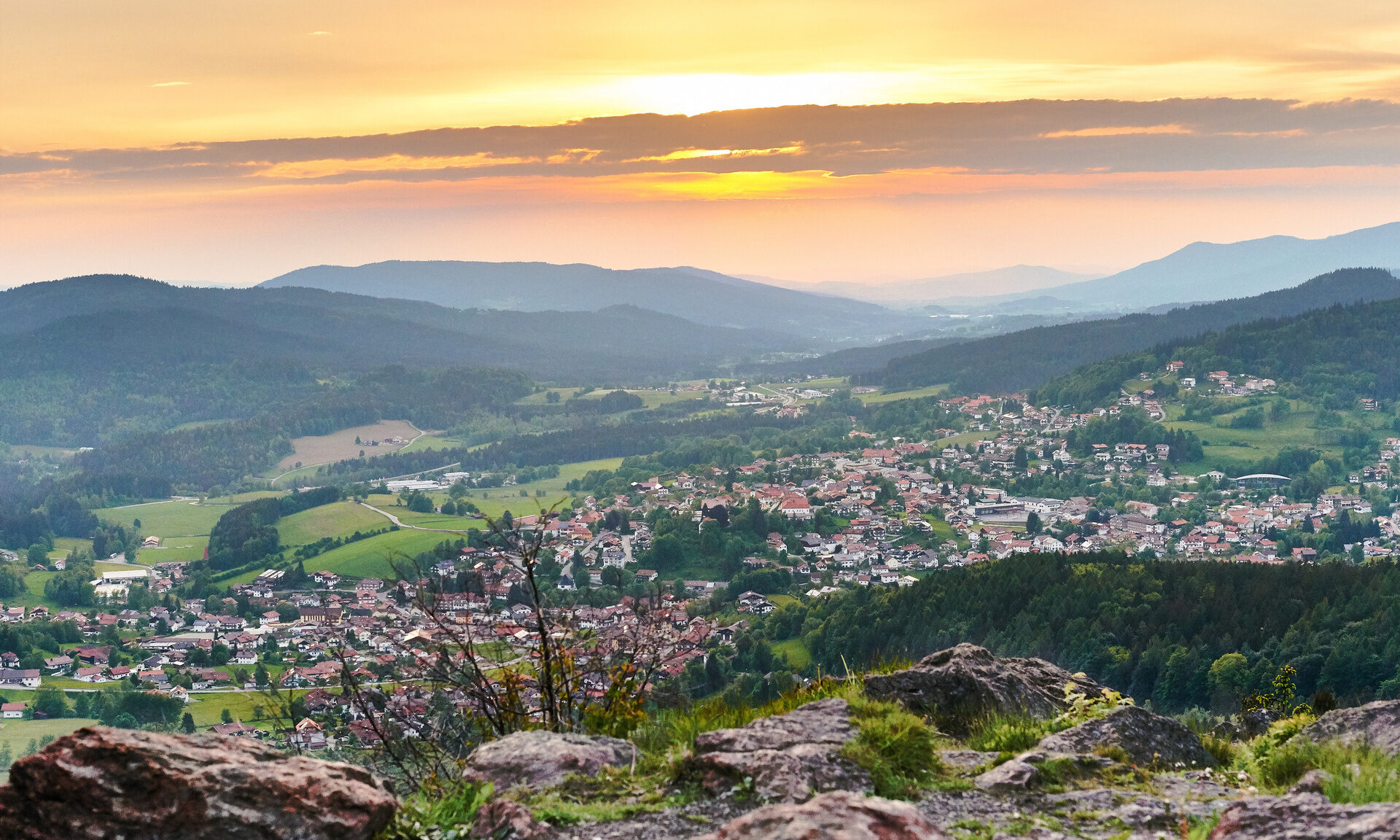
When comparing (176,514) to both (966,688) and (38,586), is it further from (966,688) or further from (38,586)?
(966,688)

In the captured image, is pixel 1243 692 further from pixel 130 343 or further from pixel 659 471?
pixel 130 343

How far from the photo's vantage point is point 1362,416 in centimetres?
8688

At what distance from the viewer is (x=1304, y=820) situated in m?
4.42

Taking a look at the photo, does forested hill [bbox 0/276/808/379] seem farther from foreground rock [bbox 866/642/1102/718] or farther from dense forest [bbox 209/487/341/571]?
foreground rock [bbox 866/642/1102/718]

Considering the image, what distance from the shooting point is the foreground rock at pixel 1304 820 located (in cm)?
418

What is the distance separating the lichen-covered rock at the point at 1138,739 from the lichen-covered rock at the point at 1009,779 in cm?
48

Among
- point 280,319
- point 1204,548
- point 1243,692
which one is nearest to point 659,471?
point 1204,548

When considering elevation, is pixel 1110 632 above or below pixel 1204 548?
above

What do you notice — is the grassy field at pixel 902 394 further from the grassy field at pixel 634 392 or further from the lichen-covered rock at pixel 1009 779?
the lichen-covered rock at pixel 1009 779

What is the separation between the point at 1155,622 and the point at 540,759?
30.8 m

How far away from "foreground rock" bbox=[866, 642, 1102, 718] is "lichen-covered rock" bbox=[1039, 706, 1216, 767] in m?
0.79

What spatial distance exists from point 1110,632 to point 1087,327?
4640 inches

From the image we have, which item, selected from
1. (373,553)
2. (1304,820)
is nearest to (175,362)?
(373,553)

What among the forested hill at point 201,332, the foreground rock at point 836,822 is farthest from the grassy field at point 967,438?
the foreground rock at point 836,822
